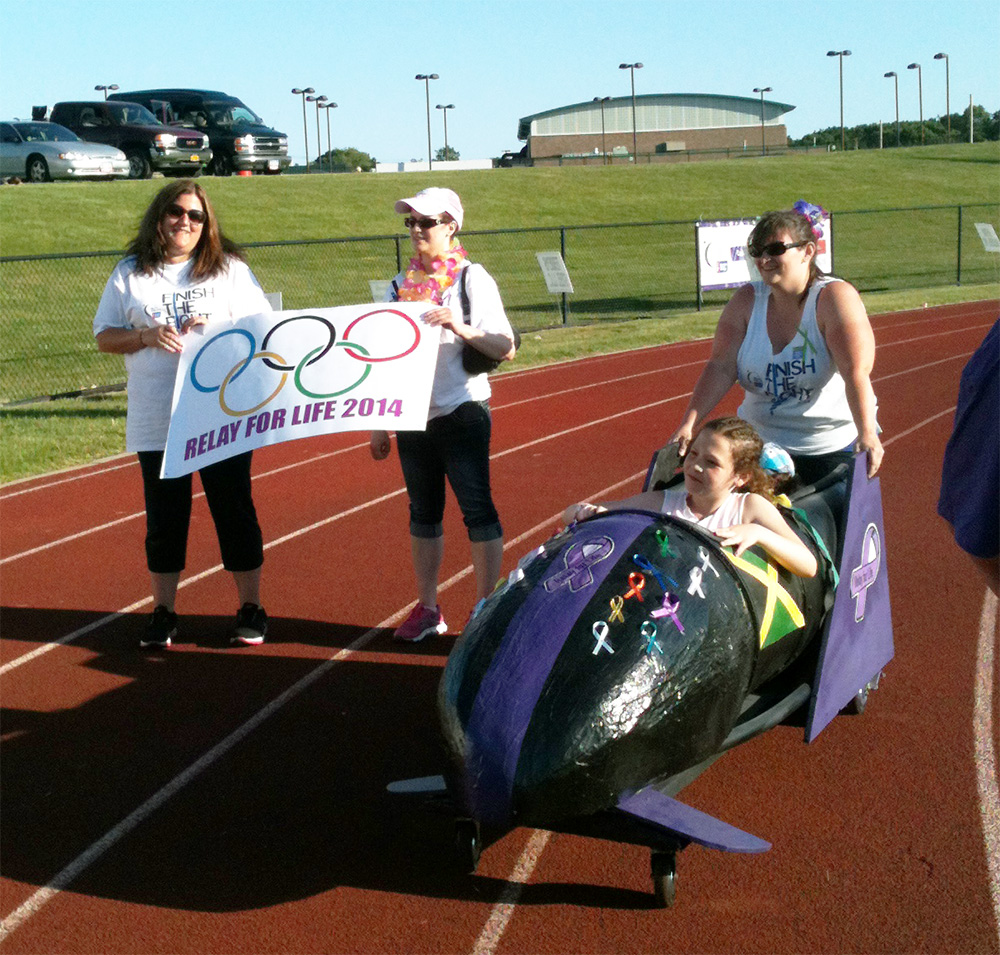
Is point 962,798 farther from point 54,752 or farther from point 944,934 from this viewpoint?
point 54,752

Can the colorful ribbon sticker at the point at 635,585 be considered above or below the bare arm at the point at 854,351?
below

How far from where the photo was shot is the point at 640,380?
1355 centimetres

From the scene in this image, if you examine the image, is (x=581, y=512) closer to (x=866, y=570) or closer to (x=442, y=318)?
(x=866, y=570)

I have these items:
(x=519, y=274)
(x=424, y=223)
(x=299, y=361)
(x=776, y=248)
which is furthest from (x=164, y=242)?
(x=519, y=274)

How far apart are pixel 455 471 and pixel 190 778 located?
169 cm

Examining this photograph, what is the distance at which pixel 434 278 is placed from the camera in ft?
16.6

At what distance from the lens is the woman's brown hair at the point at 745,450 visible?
Answer: 4008 mm

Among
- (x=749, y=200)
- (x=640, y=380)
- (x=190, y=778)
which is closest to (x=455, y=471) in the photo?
(x=190, y=778)

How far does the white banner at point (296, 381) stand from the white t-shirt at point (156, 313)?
0.15 meters

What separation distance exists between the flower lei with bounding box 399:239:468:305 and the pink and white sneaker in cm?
150

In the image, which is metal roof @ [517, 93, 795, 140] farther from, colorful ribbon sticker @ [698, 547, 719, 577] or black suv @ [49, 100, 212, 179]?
colorful ribbon sticker @ [698, 547, 719, 577]

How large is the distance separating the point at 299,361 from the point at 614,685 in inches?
92.8

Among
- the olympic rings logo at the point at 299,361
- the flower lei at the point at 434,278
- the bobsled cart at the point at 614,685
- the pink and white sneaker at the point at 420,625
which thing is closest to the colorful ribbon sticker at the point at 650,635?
the bobsled cart at the point at 614,685

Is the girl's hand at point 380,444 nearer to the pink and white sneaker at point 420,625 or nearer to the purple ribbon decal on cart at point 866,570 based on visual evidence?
the pink and white sneaker at point 420,625
